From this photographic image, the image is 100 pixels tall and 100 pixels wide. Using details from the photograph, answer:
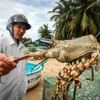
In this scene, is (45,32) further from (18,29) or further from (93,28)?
(18,29)

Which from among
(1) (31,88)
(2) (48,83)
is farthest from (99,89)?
(1) (31,88)

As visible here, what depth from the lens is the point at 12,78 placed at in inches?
92.4

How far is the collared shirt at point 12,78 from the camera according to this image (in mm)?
2303

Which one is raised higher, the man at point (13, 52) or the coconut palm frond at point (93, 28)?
the coconut palm frond at point (93, 28)

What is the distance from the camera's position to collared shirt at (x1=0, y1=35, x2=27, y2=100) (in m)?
2.30

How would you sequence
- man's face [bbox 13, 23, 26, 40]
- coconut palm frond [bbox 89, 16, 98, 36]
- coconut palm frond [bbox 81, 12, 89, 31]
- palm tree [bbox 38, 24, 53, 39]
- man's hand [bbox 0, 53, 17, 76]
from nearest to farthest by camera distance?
man's hand [bbox 0, 53, 17, 76] < man's face [bbox 13, 23, 26, 40] < coconut palm frond [bbox 81, 12, 89, 31] < coconut palm frond [bbox 89, 16, 98, 36] < palm tree [bbox 38, 24, 53, 39]

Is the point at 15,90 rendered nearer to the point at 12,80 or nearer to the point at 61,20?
the point at 12,80

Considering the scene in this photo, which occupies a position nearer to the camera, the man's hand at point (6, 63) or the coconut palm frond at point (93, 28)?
the man's hand at point (6, 63)

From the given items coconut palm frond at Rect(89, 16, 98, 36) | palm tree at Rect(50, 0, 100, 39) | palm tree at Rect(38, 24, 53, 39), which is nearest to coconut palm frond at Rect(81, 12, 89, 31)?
palm tree at Rect(50, 0, 100, 39)

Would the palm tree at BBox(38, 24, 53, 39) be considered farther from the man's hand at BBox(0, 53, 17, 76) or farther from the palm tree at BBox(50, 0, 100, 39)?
the man's hand at BBox(0, 53, 17, 76)

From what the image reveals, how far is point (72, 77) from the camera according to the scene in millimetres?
934

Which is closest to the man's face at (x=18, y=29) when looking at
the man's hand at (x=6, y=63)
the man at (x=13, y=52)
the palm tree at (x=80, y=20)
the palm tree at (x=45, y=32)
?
the man at (x=13, y=52)

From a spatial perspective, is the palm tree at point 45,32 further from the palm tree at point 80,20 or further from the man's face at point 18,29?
the man's face at point 18,29

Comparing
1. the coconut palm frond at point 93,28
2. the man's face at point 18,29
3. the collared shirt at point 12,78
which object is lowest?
the collared shirt at point 12,78
